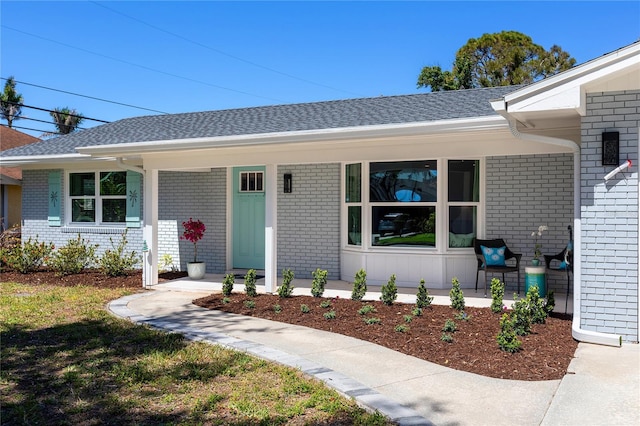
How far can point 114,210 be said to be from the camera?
41.5 ft

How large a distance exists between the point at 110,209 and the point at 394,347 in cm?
925

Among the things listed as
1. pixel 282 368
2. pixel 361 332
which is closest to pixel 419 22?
pixel 361 332

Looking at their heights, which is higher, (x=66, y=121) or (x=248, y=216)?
(x=66, y=121)

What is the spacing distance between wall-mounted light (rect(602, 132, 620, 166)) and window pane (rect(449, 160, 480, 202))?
371 centimetres

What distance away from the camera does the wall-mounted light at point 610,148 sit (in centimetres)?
554

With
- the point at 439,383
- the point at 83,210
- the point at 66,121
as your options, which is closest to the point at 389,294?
A: the point at 439,383

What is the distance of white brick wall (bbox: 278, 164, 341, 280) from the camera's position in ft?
34.8

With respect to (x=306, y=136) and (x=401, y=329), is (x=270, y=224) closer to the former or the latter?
(x=306, y=136)

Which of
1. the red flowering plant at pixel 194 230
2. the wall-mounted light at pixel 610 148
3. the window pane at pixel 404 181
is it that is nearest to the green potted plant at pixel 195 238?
the red flowering plant at pixel 194 230

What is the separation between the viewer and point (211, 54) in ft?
86.3

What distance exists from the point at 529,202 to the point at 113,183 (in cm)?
925

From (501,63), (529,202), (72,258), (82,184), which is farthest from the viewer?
(501,63)

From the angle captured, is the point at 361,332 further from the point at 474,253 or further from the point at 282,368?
the point at 474,253

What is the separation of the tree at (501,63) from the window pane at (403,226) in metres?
19.0
